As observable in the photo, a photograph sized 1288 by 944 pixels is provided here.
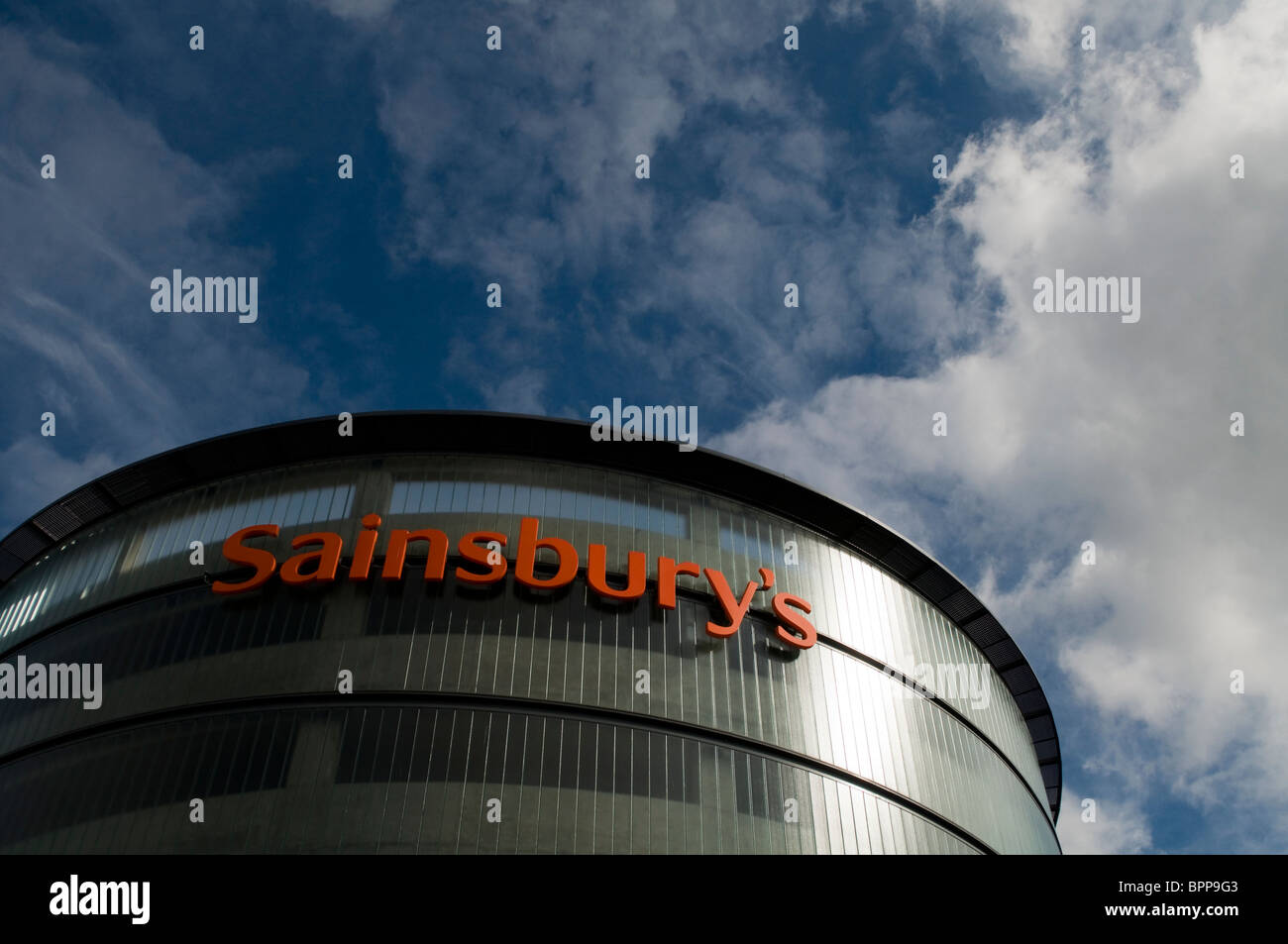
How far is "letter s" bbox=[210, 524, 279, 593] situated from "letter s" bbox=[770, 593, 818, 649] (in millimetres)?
9937

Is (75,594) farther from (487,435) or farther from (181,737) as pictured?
(487,435)

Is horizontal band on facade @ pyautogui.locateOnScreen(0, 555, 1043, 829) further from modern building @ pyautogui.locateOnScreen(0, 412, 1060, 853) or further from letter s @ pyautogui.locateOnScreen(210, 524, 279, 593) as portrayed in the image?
letter s @ pyautogui.locateOnScreen(210, 524, 279, 593)

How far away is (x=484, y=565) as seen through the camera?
17859mm

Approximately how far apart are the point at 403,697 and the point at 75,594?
9.26 metres

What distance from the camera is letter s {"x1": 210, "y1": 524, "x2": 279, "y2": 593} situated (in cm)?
1795

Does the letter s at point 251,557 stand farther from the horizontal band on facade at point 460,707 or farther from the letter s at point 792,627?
the letter s at point 792,627

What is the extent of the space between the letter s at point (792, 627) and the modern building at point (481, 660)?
0.06 metres

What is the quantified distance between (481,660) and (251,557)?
5244 mm

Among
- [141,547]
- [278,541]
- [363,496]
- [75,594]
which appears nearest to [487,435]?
[363,496]

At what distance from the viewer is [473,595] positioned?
58.2 feet

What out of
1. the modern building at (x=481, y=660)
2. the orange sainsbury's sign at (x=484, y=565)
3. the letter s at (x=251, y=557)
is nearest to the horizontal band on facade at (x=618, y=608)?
the modern building at (x=481, y=660)

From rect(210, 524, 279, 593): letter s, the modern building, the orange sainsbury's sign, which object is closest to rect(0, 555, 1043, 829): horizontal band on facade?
the modern building

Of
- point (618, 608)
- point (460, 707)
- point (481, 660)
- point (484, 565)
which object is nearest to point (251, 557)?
point (484, 565)

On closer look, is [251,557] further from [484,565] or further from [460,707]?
[460,707]
